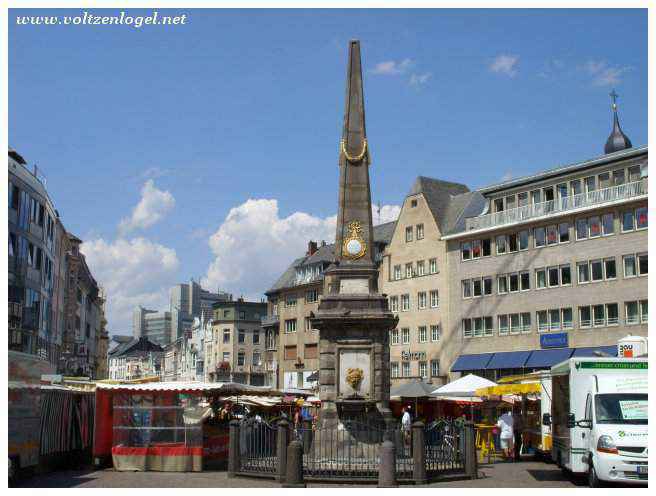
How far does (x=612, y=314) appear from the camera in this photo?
52.8 meters

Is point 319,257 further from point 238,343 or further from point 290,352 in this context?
point 238,343

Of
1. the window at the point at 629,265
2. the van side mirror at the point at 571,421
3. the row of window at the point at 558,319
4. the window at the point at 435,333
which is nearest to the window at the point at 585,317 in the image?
the row of window at the point at 558,319

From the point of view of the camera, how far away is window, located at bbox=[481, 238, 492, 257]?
6103cm

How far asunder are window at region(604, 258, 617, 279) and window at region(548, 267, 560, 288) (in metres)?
3.59

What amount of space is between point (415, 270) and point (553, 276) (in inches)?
488

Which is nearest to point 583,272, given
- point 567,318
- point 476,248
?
point 567,318

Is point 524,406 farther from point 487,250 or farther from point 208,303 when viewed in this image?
point 208,303

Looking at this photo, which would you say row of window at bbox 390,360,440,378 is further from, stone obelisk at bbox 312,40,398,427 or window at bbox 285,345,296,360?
stone obelisk at bbox 312,40,398,427

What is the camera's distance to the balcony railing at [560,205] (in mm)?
52062

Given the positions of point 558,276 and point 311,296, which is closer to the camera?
point 558,276

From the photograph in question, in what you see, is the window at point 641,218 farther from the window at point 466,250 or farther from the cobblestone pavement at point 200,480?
the cobblestone pavement at point 200,480

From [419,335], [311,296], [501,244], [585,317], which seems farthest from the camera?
[311,296]

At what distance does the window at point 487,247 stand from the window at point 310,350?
2208 centimetres
